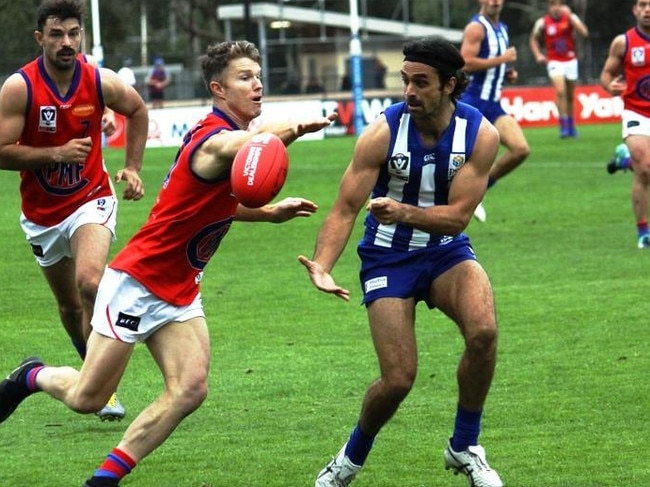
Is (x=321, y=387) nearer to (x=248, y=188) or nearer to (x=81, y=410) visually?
(x=81, y=410)

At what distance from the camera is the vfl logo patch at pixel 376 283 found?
7.39 metres

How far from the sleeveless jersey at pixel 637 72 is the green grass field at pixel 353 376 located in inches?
59.3

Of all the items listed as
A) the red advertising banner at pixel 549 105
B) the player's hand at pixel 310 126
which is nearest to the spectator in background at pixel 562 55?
the red advertising banner at pixel 549 105

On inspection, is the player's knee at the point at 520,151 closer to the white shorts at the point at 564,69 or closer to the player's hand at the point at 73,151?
the player's hand at the point at 73,151

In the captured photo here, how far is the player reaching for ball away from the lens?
6.89 metres

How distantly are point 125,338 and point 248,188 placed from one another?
100cm

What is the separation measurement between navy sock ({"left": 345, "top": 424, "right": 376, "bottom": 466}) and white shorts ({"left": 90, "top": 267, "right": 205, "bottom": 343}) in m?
1.03

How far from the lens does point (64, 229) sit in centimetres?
940

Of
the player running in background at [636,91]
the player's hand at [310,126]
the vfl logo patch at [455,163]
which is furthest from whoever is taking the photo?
the player running in background at [636,91]

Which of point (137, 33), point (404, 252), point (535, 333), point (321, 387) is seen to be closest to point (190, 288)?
point (404, 252)

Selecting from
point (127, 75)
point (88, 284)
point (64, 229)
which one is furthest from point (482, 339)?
point (127, 75)

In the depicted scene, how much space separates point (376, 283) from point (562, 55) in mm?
22992

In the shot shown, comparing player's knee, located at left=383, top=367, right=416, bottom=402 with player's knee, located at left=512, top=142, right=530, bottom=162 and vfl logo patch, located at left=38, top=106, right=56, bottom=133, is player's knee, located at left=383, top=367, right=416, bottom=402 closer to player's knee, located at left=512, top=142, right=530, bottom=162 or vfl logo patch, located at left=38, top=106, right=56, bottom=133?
vfl logo patch, located at left=38, top=106, right=56, bottom=133

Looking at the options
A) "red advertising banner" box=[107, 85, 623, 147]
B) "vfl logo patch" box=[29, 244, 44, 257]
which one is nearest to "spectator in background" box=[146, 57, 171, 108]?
"red advertising banner" box=[107, 85, 623, 147]
